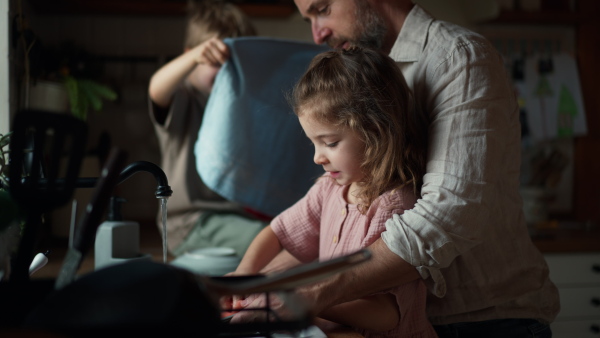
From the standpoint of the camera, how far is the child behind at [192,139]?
183 centimetres

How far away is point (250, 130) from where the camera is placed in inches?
64.3

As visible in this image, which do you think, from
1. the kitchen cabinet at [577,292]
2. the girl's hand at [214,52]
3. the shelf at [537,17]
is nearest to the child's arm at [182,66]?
the girl's hand at [214,52]

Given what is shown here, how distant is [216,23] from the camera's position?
6.29 ft

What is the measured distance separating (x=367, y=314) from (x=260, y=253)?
32 centimetres

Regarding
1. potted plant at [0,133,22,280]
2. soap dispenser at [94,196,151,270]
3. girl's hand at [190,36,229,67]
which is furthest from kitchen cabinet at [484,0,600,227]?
potted plant at [0,133,22,280]

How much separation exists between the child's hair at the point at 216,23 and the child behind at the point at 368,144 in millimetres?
963

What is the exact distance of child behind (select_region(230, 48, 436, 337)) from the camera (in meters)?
0.95

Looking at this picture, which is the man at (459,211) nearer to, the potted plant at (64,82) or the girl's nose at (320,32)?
the girl's nose at (320,32)

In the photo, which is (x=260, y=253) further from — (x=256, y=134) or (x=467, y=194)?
(x=256, y=134)

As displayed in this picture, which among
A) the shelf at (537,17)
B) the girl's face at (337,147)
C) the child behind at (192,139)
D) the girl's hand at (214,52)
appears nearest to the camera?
the girl's face at (337,147)

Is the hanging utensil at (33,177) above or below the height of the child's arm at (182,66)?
above

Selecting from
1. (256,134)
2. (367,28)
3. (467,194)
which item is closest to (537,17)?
(256,134)

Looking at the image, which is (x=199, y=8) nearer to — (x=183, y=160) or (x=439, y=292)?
(x=183, y=160)

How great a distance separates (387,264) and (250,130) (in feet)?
2.70
